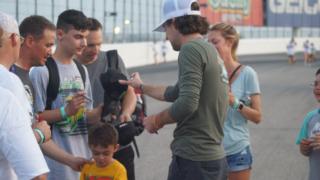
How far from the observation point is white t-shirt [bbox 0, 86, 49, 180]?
265 centimetres

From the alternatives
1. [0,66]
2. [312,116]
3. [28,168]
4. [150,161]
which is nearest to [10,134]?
[28,168]

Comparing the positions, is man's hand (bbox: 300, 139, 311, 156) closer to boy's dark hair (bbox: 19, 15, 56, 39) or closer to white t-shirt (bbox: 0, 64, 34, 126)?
boy's dark hair (bbox: 19, 15, 56, 39)

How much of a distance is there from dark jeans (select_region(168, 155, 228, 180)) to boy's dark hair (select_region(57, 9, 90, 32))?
1.10m

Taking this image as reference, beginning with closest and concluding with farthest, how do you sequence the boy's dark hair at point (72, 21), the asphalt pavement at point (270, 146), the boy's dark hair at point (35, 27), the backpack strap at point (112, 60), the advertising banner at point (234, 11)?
the boy's dark hair at point (35, 27)
the boy's dark hair at point (72, 21)
the backpack strap at point (112, 60)
the asphalt pavement at point (270, 146)
the advertising banner at point (234, 11)

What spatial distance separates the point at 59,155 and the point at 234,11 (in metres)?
66.0

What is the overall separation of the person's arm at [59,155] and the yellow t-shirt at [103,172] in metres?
0.10

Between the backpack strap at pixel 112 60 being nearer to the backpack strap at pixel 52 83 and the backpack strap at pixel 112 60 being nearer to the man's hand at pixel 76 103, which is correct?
the backpack strap at pixel 52 83

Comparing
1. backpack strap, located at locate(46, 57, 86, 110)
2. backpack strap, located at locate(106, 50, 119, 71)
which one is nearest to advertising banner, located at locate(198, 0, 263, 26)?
backpack strap, located at locate(106, 50, 119, 71)

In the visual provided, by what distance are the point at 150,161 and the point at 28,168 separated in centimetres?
669

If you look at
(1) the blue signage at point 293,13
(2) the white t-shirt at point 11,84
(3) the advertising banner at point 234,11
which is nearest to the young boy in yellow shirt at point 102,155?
(2) the white t-shirt at point 11,84

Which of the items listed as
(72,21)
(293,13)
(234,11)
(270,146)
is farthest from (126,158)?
(293,13)

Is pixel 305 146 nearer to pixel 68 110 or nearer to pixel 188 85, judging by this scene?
pixel 188 85

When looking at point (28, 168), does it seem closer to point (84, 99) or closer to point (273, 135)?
point (84, 99)

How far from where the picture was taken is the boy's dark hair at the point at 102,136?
13.4 feet
